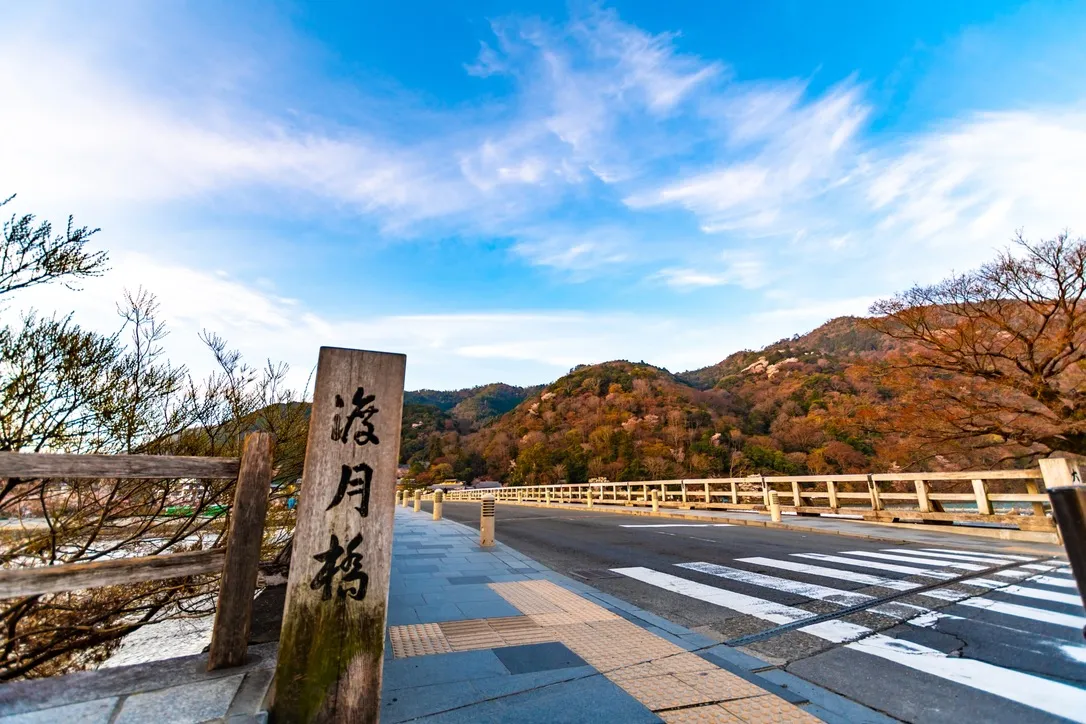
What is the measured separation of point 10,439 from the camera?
4.74 m

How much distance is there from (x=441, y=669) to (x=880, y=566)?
278 inches

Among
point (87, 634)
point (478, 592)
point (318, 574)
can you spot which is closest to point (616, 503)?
point (478, 592)

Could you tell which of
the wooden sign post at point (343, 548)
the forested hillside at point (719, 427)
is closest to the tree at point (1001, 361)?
the forested hillside at point (719, 427)

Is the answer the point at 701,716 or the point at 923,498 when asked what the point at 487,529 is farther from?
the point at 923,498

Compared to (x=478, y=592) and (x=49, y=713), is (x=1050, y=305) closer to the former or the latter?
(x=478, y=592)

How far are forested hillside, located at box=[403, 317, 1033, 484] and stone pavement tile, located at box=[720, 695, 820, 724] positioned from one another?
55.7 feet

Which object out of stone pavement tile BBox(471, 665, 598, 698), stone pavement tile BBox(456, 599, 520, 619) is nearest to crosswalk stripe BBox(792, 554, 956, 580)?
stone pavement tile BBox(456, 599, 520, 619)

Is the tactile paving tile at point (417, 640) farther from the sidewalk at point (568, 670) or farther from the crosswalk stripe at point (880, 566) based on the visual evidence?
the crosswalk stripe at point (880, 566)

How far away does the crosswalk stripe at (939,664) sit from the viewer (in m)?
3.07

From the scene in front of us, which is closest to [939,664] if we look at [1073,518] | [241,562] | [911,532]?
[1073,518]

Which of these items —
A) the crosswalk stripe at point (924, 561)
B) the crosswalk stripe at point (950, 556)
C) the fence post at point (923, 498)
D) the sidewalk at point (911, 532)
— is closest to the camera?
the crosswalk stripe at point (924, 561)

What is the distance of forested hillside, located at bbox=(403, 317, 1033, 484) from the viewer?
1903 cm

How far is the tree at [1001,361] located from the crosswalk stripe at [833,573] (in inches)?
450

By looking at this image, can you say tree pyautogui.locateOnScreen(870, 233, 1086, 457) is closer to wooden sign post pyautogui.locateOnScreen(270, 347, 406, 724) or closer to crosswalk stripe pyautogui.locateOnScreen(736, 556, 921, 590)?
crosswalk stripe pyautogui.locateOnScreen(736, 556, 921, 590)
